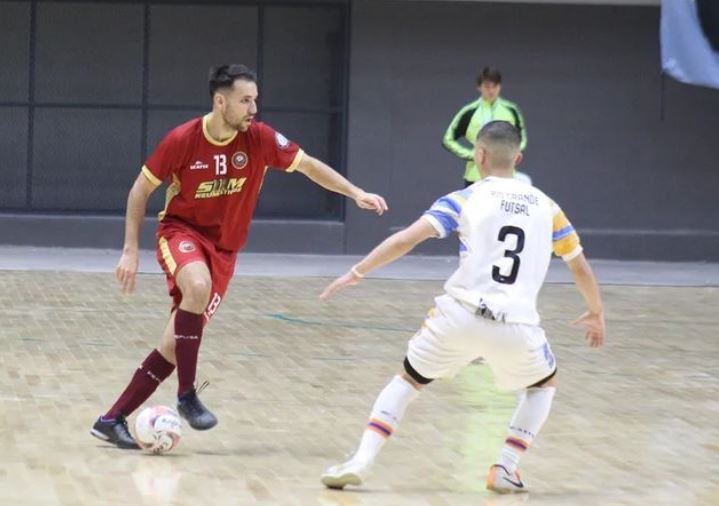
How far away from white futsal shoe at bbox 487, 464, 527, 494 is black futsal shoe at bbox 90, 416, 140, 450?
1898 mm

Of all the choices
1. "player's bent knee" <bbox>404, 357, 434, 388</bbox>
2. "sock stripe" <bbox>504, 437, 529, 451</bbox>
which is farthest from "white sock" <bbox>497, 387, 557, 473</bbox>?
"player's bent knee" <bbox>404, 357, 434, 388</bbox>

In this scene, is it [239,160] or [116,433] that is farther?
[239,160]

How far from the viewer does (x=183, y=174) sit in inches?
323

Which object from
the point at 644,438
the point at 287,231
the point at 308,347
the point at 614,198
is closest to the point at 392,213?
the point at 287,231

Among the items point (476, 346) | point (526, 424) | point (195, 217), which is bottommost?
point (526, 424)

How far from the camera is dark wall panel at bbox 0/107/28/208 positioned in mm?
19688

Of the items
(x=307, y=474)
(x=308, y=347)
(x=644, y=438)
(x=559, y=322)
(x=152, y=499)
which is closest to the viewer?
(x=152, y=499)

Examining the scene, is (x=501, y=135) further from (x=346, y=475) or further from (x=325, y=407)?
(x=325, y=407)

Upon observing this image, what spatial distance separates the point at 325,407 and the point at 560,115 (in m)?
11.0

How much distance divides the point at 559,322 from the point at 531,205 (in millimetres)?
7228

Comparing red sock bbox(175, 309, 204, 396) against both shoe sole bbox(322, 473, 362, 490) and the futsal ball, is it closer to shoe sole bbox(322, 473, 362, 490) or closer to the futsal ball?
the futsal ball

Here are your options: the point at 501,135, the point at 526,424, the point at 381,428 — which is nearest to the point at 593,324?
the point at 526,424

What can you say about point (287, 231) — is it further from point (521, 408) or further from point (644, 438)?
point (521, 408)

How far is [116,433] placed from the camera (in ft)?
26.6
